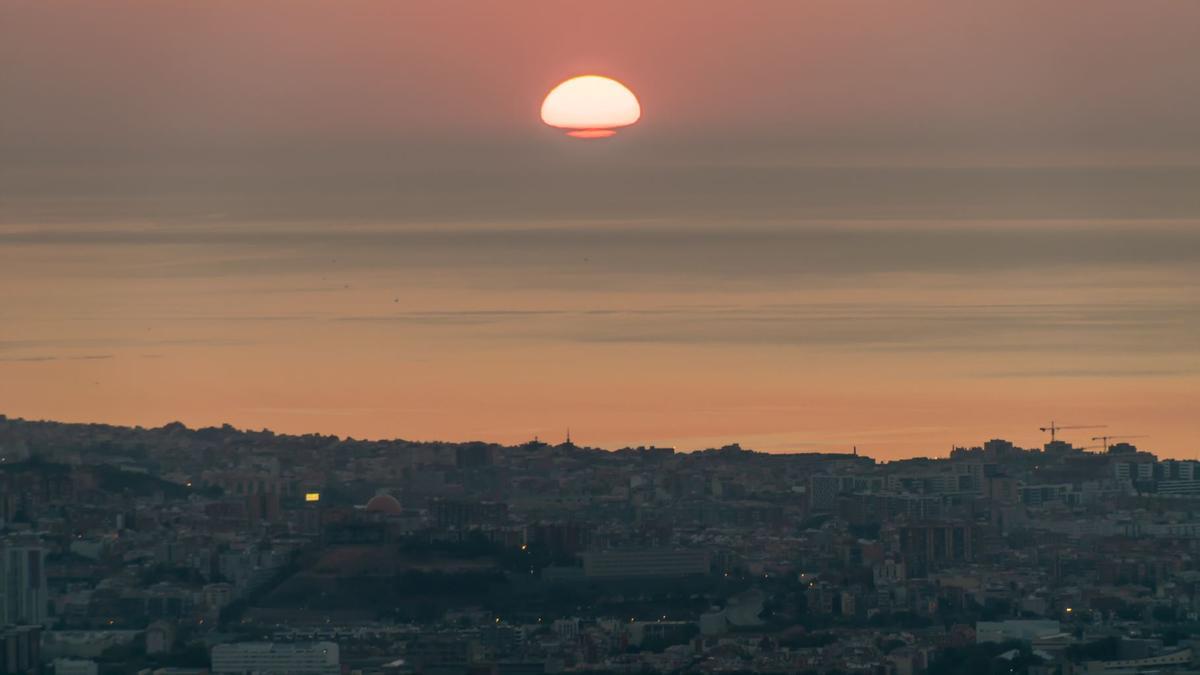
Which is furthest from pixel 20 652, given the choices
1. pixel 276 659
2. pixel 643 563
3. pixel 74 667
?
pixel 643 563

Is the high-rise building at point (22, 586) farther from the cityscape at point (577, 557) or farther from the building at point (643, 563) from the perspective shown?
the building at point (643, 563)

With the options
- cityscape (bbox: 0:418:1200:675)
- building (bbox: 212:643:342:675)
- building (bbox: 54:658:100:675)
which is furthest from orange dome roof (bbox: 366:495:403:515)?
building (bbox: 54:658:100:675)

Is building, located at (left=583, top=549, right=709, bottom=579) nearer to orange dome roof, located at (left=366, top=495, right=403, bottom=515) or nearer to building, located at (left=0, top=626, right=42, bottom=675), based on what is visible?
orange dome roof, located at (left=366, top=495, right=403, bottom=515)

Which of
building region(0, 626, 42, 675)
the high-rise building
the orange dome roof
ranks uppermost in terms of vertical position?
the orange dome roof

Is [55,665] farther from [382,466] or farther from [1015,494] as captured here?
[1015,494]

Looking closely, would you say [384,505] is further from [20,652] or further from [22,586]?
[20,652]

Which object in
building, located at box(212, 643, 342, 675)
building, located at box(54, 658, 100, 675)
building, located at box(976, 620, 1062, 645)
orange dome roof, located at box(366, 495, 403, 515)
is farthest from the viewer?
orange dome roof, located at box(366, 495, 403, 515)
